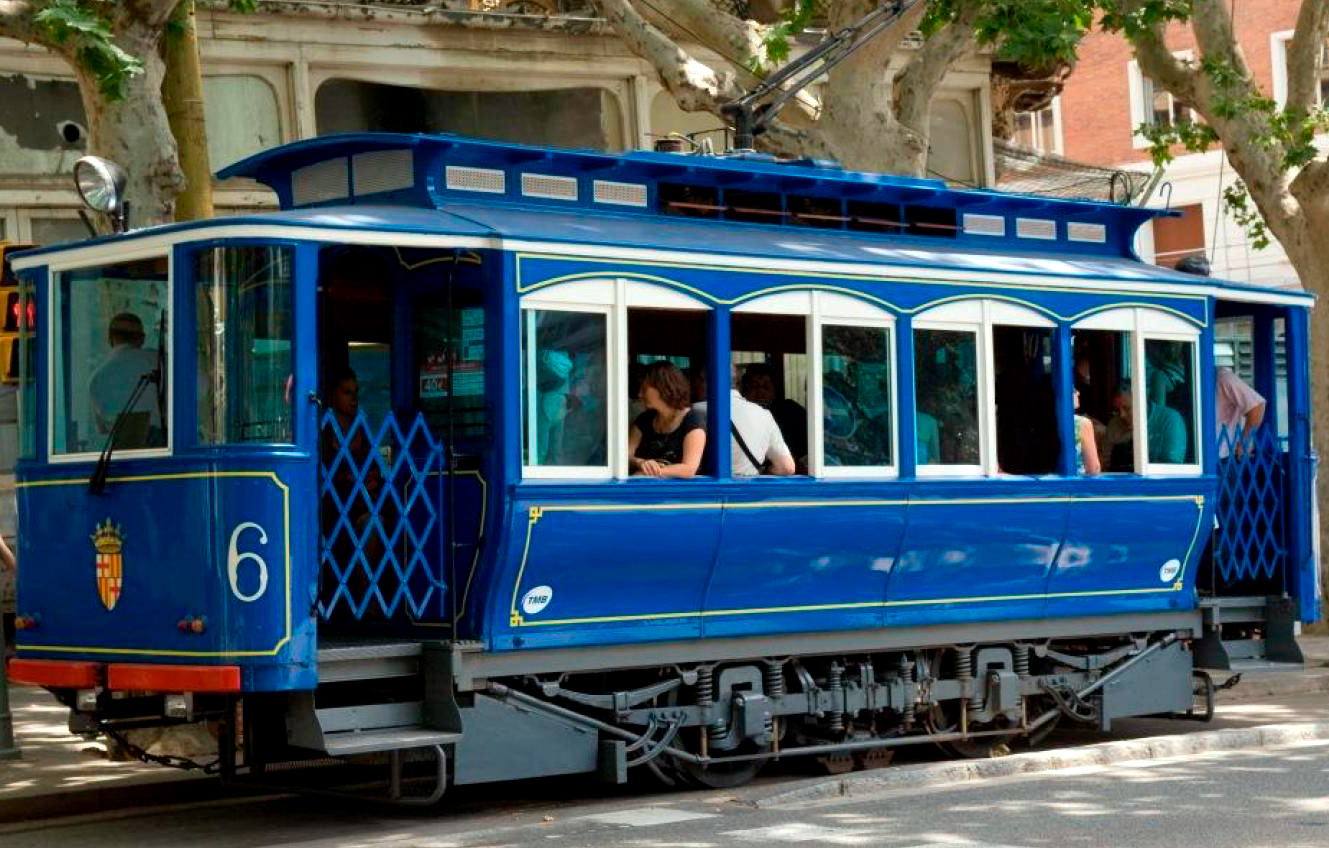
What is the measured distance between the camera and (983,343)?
12.8 metres

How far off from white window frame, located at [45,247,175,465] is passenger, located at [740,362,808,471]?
3171 millimetres

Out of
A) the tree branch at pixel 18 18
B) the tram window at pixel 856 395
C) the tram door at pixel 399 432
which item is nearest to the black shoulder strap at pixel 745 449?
the tram window at pixel 856 395

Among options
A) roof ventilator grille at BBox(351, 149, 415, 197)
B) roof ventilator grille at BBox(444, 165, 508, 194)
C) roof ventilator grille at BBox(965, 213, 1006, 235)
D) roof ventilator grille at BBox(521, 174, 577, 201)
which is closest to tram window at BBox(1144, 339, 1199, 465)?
roof ventilator grille at BBox(965, 213, 1006, 235)

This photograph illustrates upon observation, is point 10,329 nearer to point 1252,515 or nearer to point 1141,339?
point 1141,339

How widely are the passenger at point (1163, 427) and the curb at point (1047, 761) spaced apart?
5.76 feet

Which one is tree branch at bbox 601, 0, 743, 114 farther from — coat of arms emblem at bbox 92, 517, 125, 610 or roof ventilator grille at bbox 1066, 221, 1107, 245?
coat of arms emblem at bbox 92, 517, 125, 610

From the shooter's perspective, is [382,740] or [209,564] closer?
[209,564]

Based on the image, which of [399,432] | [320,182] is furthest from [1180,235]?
[399,432]

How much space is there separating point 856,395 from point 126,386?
388 cm

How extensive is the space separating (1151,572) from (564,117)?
31.3 feet

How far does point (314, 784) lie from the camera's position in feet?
38.2

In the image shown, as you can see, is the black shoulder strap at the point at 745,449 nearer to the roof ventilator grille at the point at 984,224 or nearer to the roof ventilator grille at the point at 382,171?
the roof ventilator grille at the point at 382,171

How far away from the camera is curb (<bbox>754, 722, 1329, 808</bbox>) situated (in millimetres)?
11164

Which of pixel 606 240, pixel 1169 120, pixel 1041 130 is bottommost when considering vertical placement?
pixel 606 240
